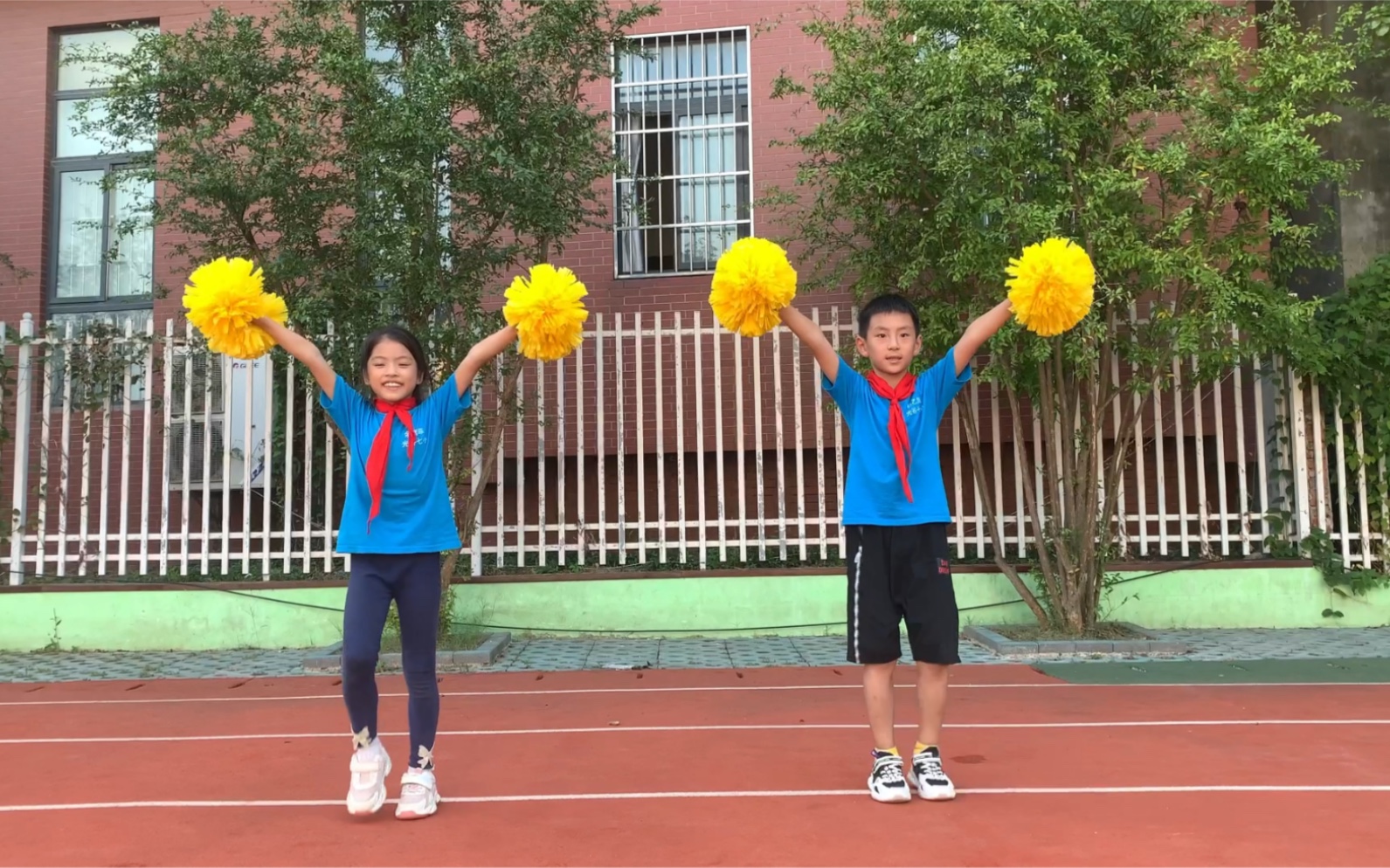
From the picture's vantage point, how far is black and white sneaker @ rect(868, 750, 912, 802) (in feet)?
11.4

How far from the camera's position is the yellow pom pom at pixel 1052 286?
11.1 feet

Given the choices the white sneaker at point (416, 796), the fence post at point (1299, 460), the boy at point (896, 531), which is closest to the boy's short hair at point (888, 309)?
the boy at point (896, 531)

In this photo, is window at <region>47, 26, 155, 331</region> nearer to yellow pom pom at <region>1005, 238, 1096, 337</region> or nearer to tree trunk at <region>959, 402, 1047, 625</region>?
tree trunk at <region>959, 402, 1047, 625</region>

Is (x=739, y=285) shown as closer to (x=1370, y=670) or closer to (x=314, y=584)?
(x=1370, y=670)

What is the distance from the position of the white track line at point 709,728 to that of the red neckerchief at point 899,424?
1812 mm

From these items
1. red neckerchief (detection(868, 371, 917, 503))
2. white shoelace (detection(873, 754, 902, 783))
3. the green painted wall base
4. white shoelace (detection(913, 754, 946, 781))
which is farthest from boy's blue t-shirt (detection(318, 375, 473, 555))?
the green painted wall base

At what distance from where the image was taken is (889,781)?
11.4ft

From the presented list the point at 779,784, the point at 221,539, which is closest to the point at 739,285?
the point at 779,784

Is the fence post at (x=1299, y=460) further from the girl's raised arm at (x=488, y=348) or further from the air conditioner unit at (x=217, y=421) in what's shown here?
the air conditioner unit at (x=217, y=421)

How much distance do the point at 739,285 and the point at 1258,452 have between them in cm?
681

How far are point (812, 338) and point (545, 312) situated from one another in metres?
0.97

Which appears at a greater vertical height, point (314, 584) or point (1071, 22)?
point (1071, 22)

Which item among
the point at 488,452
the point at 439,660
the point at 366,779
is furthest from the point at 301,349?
the point at 488,452

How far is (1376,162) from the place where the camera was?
852cm
